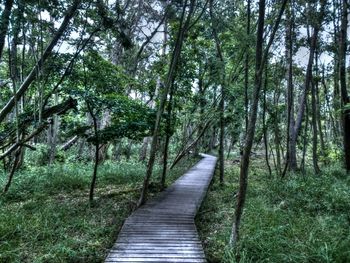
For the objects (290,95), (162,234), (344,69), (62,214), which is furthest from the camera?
(290,95)

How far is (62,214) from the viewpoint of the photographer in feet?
24.3

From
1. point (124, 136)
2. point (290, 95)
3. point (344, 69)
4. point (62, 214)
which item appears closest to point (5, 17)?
point (124, 136)

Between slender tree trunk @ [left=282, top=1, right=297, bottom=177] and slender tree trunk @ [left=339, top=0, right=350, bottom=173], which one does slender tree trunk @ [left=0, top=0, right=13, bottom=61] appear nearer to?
slender tree trunk @ [left=282, top=1, right=297, bottom=177]

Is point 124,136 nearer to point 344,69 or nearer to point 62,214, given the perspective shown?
point 62,214

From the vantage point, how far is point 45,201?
28.3 feet

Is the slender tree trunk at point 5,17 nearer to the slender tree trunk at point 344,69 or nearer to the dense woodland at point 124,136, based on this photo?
the dense woodland at point 124,136

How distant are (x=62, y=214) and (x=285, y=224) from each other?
491 cm

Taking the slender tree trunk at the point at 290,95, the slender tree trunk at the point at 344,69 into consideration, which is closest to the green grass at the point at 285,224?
the slender tree trunk at the point at 344,69

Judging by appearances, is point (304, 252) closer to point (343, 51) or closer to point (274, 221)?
point (274, 221)

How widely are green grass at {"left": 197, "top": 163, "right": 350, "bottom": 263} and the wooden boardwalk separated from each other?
0.37 m

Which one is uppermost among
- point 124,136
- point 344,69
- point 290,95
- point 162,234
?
point 344,69

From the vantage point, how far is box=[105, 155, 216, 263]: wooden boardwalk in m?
5.17

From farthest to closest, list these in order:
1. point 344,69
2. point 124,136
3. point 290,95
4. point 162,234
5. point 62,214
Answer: point 290,95
point 344,69
point 124,136
point 62,214
point 162,234

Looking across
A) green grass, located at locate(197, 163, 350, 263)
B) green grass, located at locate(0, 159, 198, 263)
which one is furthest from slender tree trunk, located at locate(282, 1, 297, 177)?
green grass, located at locate(0, 159, 198, 263)
